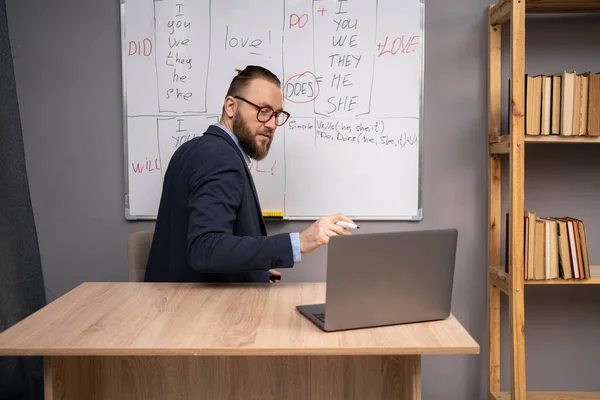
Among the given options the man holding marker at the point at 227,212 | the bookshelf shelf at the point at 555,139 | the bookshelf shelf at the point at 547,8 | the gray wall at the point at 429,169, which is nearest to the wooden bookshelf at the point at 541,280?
the gray wall at the point at 429,169

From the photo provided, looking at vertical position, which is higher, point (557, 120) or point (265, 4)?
point (265, 4)

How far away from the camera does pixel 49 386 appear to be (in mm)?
1507

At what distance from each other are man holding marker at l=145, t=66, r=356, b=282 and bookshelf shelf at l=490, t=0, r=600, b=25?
1.14 metres

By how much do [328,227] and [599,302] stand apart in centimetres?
187

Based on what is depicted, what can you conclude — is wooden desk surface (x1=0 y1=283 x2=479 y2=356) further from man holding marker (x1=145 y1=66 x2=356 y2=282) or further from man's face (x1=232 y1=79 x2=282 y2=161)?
man's face (x1=232 y1=79 x2=282 y2=161)

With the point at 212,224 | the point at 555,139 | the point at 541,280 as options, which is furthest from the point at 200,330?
the point at 555,139

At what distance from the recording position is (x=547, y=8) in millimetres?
2734

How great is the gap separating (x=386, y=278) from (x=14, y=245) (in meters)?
2.01

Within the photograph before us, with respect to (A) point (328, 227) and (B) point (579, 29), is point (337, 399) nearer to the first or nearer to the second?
(A) point (328, 227)

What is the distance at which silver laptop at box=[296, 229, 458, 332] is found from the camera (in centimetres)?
139

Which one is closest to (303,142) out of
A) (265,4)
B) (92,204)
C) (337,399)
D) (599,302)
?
(265,4)

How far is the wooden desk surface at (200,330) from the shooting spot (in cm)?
131

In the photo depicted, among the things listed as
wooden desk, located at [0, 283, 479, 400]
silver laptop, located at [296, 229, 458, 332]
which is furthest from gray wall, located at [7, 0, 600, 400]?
silver laptop, located at [296, 229, 458, 332]

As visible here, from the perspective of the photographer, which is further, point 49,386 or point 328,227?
point 328,227
